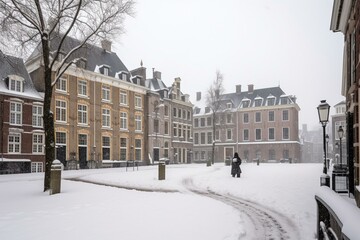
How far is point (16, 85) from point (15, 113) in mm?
2568

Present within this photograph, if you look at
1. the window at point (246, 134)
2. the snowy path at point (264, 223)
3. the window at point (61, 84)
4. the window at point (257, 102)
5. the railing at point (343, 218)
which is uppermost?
the window at point (257, 102)

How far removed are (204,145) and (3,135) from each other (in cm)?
4084

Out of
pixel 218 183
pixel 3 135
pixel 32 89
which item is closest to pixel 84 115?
pixel 32 89

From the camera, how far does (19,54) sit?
1405cm

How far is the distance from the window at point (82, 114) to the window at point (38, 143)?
16.4ft

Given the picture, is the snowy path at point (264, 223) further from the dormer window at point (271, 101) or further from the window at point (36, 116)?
the dormer window at point (271, 101)

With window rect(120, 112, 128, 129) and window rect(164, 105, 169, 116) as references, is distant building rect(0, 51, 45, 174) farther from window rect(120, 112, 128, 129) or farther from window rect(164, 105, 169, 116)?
window rect(164, 105, 169, 116)

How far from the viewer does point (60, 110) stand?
3145cm

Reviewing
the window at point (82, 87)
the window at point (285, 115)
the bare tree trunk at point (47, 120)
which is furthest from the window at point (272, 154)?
the bare tree trunk at point (47, 120)

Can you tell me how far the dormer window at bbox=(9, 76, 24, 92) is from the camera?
89.3 ft

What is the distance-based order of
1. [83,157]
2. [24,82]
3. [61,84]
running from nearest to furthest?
[24,82] < [61,84] < [83,157]

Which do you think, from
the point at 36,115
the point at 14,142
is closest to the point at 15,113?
the point at 36,115

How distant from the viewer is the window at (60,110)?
102 ft

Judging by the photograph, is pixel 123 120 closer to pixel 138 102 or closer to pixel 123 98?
pixel 123 98
